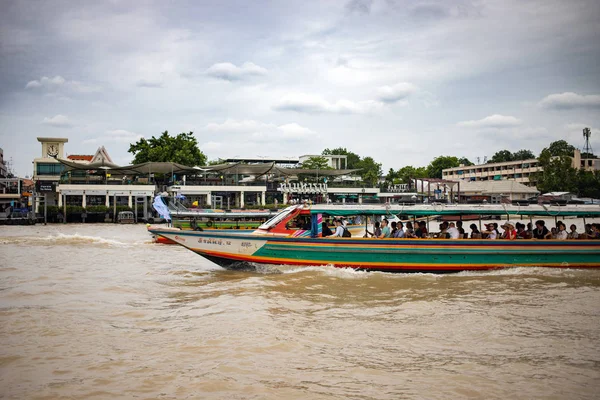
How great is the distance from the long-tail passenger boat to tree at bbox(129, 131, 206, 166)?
149 feet

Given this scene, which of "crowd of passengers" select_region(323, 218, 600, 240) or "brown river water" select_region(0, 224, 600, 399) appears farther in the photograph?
"crowd of passengers" select_region(323, 218, 600, 240)

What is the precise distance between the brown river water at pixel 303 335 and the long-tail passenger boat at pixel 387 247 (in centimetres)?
32

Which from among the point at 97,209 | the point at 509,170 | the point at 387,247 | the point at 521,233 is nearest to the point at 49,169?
the point at 97,209

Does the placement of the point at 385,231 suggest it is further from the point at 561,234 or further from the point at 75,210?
the point at 75,210

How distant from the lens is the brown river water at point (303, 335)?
247 inches

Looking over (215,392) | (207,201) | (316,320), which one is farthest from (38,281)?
(207,201)

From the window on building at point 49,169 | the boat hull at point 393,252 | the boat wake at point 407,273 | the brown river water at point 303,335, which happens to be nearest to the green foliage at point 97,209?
the window on building at point 49,169

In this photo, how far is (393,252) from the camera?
13359mm

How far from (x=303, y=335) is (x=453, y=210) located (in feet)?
24.7

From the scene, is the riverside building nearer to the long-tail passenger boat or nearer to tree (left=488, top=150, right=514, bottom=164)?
tree (left=488, top=150, right=514, bottom=164)

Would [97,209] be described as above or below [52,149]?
below

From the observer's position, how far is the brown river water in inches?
247

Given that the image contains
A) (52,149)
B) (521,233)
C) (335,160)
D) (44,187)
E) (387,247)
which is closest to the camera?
(387,247)

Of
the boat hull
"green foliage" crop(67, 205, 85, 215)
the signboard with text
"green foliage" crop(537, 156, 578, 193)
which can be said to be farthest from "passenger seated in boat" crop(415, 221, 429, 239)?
"green foliage" crop(537, 156, 578, 193)
